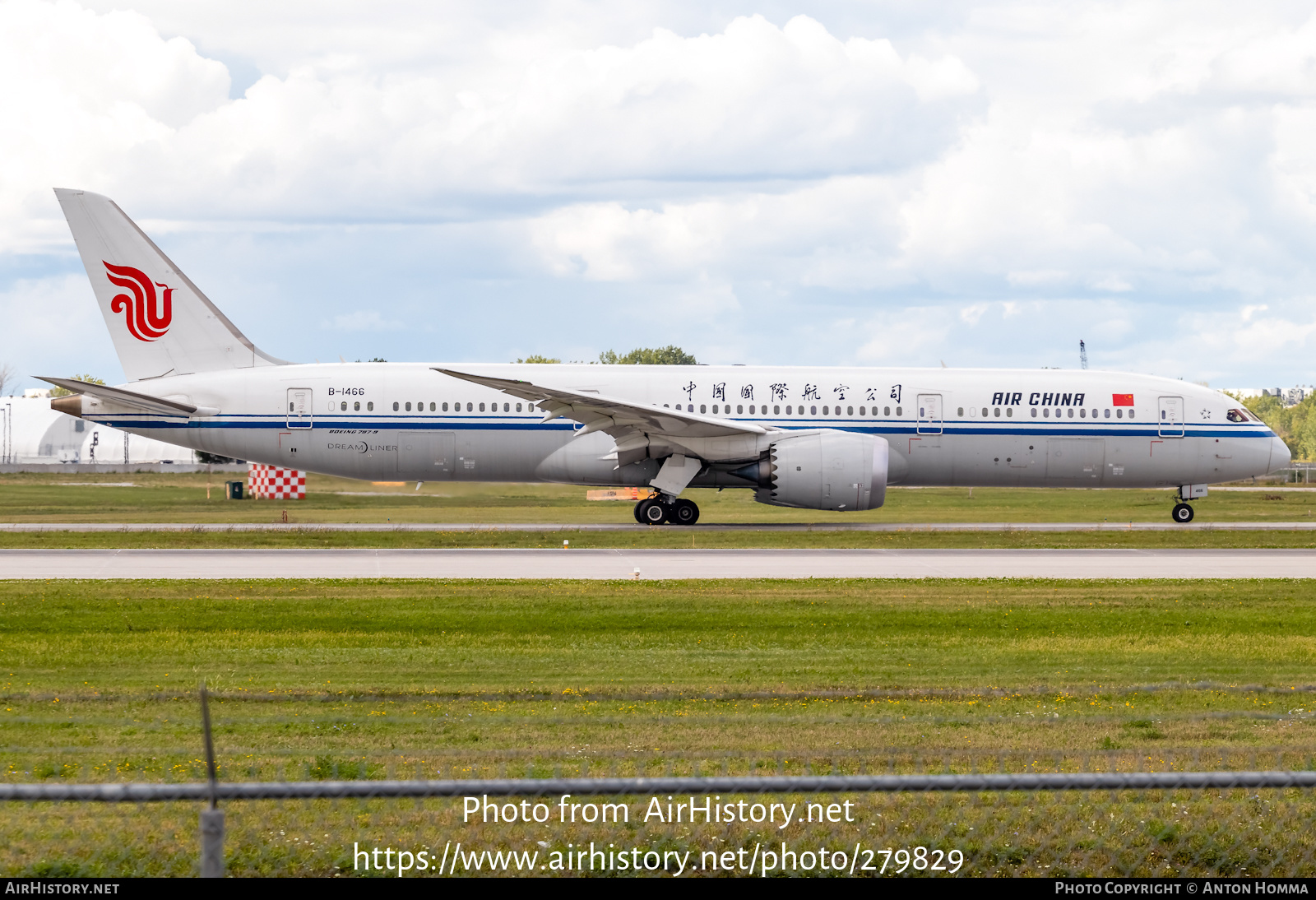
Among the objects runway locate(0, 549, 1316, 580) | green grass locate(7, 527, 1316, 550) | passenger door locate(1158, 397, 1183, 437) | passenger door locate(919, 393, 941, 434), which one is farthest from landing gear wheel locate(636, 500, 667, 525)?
passenger door locate(1158, 397, 1183, 437)

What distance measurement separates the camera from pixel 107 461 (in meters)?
110

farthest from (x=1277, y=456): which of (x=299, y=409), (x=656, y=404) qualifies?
(x=299, y=409)

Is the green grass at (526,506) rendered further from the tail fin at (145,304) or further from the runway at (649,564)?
the runway at (649,564)

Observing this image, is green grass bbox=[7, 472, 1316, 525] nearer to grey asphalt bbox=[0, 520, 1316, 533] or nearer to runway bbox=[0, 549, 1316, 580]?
grey asphalt bbox=[0, 520, 1316, 533]

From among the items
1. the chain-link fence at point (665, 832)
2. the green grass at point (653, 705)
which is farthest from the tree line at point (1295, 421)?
the chain-link fence at point (665, 832)

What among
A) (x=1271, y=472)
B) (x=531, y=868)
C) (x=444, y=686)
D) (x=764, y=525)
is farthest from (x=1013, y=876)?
(x=1271, y=472)

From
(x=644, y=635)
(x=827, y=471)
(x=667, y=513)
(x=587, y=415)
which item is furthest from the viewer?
(x=667, y=513)

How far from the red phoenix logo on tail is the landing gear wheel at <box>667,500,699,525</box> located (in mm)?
13966

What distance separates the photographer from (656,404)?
3306 cm

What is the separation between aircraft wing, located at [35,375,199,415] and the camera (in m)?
31.1

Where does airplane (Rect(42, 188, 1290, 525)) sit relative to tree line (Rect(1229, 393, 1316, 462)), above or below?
below

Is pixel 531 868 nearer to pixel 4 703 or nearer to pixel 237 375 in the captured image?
pixel 4 703

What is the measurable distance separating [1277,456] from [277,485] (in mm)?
33485

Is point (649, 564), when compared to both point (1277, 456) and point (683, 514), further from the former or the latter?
point (1277, 456)
